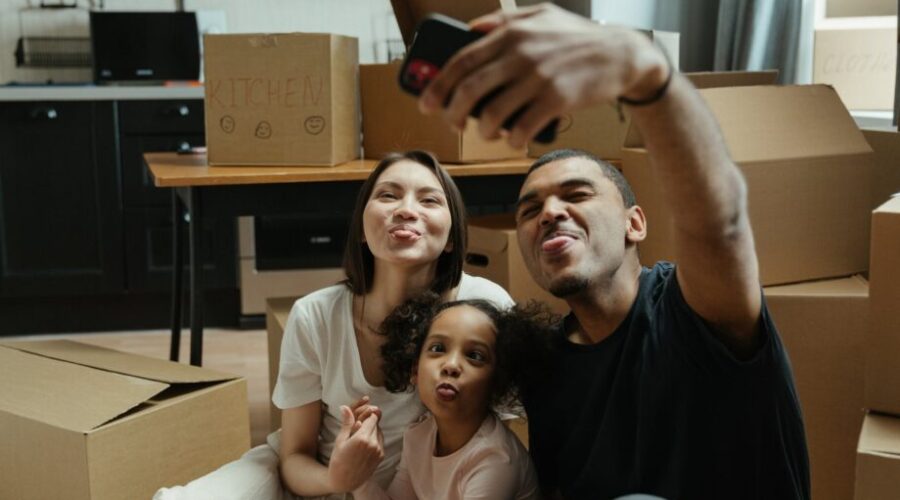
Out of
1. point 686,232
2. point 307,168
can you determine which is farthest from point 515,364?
point 307,168

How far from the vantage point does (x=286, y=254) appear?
13.4 feet

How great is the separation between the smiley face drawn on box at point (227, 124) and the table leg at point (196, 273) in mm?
185

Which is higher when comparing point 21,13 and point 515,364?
point 21,13

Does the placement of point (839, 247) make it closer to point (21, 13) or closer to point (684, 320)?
point (684, 320)

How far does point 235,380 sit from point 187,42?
2494 millimetres

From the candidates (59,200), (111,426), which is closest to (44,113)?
(59,200)

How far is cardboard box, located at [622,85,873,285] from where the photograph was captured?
6.55ft

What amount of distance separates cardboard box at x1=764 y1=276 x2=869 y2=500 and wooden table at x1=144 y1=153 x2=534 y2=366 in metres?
0.83

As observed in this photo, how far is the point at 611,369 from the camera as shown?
57.1 inches

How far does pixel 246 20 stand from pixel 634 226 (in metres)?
3.44

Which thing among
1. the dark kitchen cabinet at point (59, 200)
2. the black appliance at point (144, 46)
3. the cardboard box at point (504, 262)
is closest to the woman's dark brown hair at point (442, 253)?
the cardboard box at point (504, 262)

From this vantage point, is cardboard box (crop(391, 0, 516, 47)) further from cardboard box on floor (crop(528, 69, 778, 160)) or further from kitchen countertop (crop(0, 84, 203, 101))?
kitchen countertop (crop(0, 84, 203, 101))

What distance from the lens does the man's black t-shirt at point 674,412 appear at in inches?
50.2

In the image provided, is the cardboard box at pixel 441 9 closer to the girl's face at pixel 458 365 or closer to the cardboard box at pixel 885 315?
the girl's face at pixel 458 365
